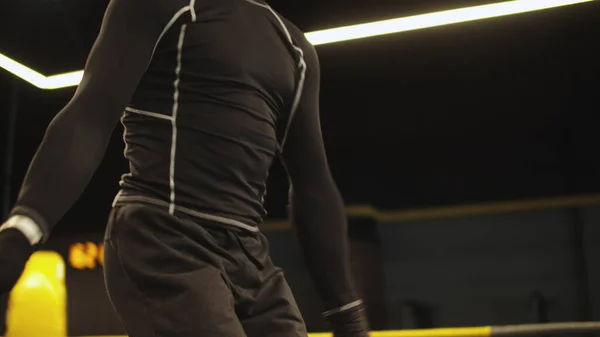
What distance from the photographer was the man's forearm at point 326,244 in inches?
44.1

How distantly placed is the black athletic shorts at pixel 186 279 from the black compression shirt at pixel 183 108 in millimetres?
27

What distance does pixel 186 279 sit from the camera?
2.76ft

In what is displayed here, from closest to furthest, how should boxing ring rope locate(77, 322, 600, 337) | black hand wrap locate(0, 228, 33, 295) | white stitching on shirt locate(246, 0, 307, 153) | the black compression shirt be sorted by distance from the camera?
1. black hand wrap locate(0, 228, 33, 295)
2. the black compression shirt
3. white stitching on shirt locate(246, 0, 307, 153)
4. boxing ring rope locate(77, 322, 600, 337)

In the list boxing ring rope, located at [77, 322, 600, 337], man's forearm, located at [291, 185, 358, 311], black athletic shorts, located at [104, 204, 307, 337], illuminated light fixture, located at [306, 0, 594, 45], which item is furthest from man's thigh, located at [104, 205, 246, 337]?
illuminated light fixture, located at [306, 0, 594, 45]

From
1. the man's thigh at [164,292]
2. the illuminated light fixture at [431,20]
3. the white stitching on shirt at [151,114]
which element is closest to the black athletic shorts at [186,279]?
the man's thigh at [164,292]

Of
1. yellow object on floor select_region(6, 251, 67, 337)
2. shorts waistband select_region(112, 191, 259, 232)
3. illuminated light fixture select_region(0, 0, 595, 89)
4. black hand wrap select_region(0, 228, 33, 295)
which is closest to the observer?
black hand wrap select_region(0, 228, 33, 295)

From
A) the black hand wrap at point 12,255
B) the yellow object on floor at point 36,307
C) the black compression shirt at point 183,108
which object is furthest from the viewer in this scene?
the yellow object on floor at point 36,307

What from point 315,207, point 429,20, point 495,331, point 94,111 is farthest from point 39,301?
point 429,20

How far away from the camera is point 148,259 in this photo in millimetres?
855

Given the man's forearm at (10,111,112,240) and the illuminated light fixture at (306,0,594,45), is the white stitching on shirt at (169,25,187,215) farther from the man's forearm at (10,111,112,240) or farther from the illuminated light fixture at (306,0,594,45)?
the illuminated light fixture at (306,0,594,45)

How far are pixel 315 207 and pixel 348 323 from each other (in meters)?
0.18

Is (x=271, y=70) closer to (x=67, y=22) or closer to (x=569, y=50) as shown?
(x=67, y=22)

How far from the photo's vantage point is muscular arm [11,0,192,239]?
717mm

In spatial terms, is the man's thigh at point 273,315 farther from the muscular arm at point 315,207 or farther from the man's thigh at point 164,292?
the muscular arm at point 315,207
